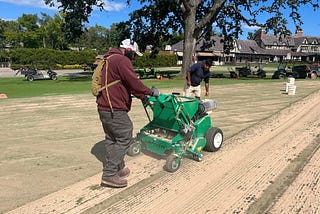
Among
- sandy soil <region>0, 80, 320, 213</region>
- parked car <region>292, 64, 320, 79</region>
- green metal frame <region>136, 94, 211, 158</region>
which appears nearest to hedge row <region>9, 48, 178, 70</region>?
parked car <region>292, 64, 320, 79</region>

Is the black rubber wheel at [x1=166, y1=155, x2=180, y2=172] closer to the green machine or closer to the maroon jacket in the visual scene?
the green machine

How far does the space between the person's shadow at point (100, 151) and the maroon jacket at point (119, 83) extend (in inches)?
61.5

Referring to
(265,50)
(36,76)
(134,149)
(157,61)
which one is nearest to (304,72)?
(36,76)

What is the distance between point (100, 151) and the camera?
6035mm

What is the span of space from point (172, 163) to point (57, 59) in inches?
2013

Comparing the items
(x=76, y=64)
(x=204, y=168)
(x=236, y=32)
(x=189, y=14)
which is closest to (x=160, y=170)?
(x=204, y=168)

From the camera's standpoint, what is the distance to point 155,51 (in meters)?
36.9

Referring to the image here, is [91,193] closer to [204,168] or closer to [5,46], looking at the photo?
[204,168]

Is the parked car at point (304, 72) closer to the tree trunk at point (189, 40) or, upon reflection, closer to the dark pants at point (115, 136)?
the tree trunk at point (189, 40)

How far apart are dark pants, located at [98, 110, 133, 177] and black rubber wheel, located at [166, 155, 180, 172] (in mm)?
827

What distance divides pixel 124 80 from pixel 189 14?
24.4 meters

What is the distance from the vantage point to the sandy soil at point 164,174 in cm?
384

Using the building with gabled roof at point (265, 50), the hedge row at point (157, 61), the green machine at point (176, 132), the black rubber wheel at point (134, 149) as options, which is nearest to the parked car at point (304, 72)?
the green machine at point (176, 132)

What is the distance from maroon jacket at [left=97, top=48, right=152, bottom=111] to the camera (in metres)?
4.04
